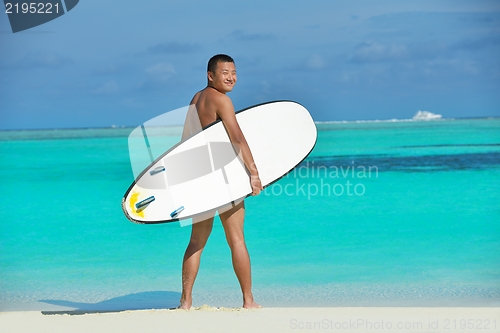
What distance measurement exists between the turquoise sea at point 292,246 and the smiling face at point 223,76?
1773 millimetres

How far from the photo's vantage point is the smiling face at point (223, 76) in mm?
3373

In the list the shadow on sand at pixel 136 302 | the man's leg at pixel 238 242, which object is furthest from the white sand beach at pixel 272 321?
the shadow on sand at pixel 136 302

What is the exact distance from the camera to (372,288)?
5012 millimetres

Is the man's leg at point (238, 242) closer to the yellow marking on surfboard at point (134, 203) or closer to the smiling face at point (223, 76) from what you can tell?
the yellow marking on surfboard at point (134, 203)

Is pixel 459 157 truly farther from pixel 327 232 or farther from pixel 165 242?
pixel 165 242

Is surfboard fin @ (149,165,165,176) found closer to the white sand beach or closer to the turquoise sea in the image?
the white sand beach

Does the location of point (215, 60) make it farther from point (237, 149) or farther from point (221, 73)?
point (237, 149)

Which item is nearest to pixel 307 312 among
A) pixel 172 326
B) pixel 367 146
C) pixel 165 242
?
pixel 172 326

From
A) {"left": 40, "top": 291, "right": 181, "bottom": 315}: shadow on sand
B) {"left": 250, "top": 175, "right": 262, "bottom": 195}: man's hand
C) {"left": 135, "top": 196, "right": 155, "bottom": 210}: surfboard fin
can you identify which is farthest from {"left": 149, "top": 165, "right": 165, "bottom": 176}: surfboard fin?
{"left": 40, "top": 291, "right": 181, "bottom": 315}: shadow on sand

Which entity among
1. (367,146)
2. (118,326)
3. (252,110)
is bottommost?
(118,326)

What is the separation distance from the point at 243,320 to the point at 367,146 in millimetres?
18948

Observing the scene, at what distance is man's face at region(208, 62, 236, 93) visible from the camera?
337cm

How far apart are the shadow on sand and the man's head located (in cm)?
177

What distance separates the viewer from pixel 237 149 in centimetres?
337
